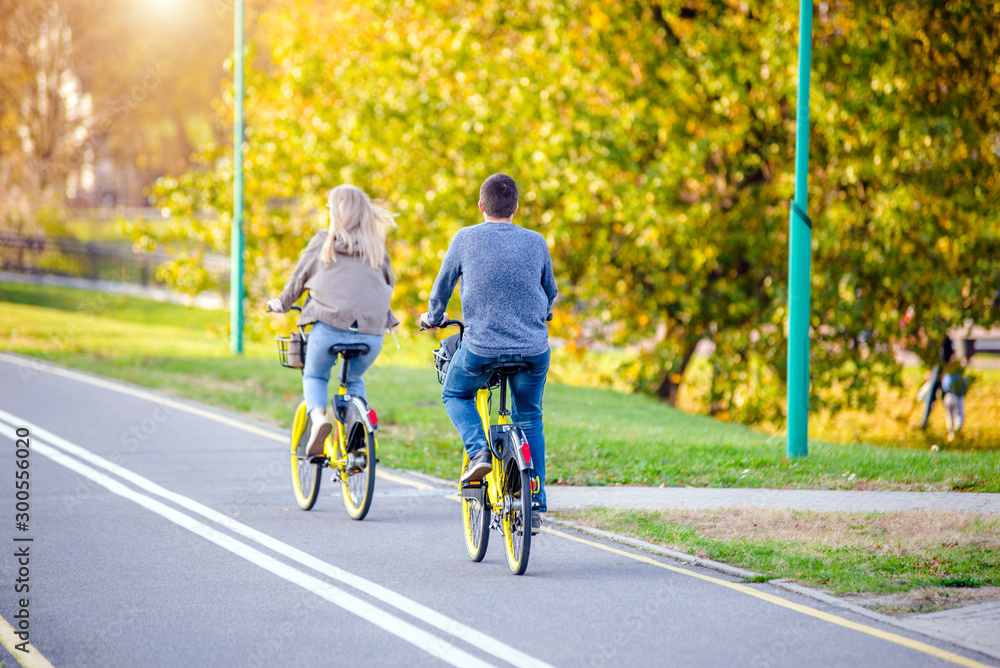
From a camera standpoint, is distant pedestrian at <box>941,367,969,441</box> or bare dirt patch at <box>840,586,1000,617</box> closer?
bare dirt patch at <box>840,586,1000,617</box>

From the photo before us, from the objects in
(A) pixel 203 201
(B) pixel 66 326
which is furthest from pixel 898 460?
(B) pixel 66 326

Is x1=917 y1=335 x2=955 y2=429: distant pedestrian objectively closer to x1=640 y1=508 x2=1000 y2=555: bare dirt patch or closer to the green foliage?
the green foliage

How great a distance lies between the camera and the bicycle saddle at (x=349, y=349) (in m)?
7.31

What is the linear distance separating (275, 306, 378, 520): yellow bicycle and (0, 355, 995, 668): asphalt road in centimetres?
16

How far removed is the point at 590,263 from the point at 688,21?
144 inches

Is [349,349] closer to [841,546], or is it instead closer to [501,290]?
[501,290]

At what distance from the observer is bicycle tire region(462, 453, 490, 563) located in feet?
20.3

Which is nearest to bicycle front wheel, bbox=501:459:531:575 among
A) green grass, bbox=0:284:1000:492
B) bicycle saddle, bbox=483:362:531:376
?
bicycle saddle, bbox=483:362:531:376

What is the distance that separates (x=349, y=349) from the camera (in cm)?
734

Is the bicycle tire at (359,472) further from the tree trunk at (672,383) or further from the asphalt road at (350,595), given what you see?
the tree trunk at (672,383)

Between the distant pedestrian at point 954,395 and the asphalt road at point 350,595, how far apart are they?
893 centimetres

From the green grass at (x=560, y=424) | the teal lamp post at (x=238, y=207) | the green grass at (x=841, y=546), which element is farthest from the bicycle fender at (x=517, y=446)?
the teal lamp post at (x=238, y=207)

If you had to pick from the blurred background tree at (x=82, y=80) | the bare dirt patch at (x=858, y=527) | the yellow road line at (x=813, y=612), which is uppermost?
the blurred background tree at (x=82, y=80)

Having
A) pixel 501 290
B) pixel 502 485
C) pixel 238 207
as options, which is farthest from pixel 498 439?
pixel 238 207
